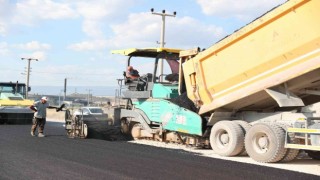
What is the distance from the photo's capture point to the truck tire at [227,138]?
8984 mm

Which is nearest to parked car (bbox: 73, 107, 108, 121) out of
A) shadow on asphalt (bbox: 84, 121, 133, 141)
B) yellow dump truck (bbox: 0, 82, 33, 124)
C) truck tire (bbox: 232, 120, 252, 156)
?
shadow on asphalt (bbox: 84, 121, 133, 141)

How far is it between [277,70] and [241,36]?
1081 millimetres

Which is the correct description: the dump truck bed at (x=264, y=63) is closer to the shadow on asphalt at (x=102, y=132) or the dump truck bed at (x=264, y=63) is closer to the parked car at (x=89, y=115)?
the shadow on asphalt at (x=102, y=132)

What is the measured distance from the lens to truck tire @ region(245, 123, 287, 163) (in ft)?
26.5

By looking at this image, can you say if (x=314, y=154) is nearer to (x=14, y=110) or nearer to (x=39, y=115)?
(x=39, y=115)

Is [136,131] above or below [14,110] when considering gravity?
below

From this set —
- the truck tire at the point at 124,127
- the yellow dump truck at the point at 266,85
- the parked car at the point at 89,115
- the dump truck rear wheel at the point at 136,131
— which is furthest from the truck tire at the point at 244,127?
the parked car at the point at 89,115

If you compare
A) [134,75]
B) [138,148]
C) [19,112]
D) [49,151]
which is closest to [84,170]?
[49,151]

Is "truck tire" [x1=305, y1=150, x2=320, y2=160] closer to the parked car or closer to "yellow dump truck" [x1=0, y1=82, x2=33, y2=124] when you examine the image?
the parked car

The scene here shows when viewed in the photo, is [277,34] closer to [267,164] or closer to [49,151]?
[267,164]

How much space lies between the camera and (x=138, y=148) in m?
10.0

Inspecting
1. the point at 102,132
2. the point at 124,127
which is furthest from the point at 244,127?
the point at 102,132

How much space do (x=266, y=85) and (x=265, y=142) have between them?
109cm

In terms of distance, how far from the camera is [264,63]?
842 cm
